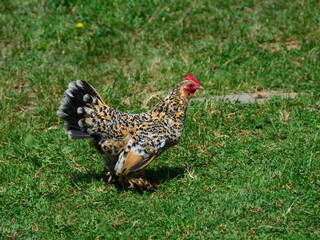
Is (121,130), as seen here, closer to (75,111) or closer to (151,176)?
(75,111)

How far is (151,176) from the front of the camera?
7410 mm

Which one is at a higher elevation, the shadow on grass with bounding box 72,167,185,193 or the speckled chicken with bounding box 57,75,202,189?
the speckled chicken with bounding box 57,75,202,189

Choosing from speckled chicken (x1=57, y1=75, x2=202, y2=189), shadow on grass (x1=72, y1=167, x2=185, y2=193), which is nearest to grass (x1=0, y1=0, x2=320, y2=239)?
shadow on grass (x1=72, y1=167, x2=185, y2=193)

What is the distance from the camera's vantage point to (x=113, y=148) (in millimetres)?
6887

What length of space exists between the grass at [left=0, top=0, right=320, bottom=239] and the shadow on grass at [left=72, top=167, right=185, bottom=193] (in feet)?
0.07

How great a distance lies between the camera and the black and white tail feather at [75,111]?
22.4ft

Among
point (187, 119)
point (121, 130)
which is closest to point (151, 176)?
point (121, 130)

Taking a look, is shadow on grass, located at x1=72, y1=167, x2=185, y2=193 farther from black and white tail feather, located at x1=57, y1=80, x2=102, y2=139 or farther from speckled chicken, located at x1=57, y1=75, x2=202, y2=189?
black and white tail feather, located at x1=57, y1=80, x2=102, y2=139

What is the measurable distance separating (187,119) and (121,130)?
7.06ft

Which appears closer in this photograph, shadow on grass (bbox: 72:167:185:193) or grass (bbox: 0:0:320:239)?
grass (bbox: 0:0:320:239)

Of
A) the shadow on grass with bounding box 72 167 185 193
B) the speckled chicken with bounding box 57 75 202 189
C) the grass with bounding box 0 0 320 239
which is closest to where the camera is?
the grass with bounding box 0 0 320 239

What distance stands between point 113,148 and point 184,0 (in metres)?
6.91

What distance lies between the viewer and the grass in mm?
6367

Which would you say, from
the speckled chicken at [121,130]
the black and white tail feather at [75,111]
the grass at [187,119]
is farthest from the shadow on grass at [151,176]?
the black and white tail feather at [75,111]
